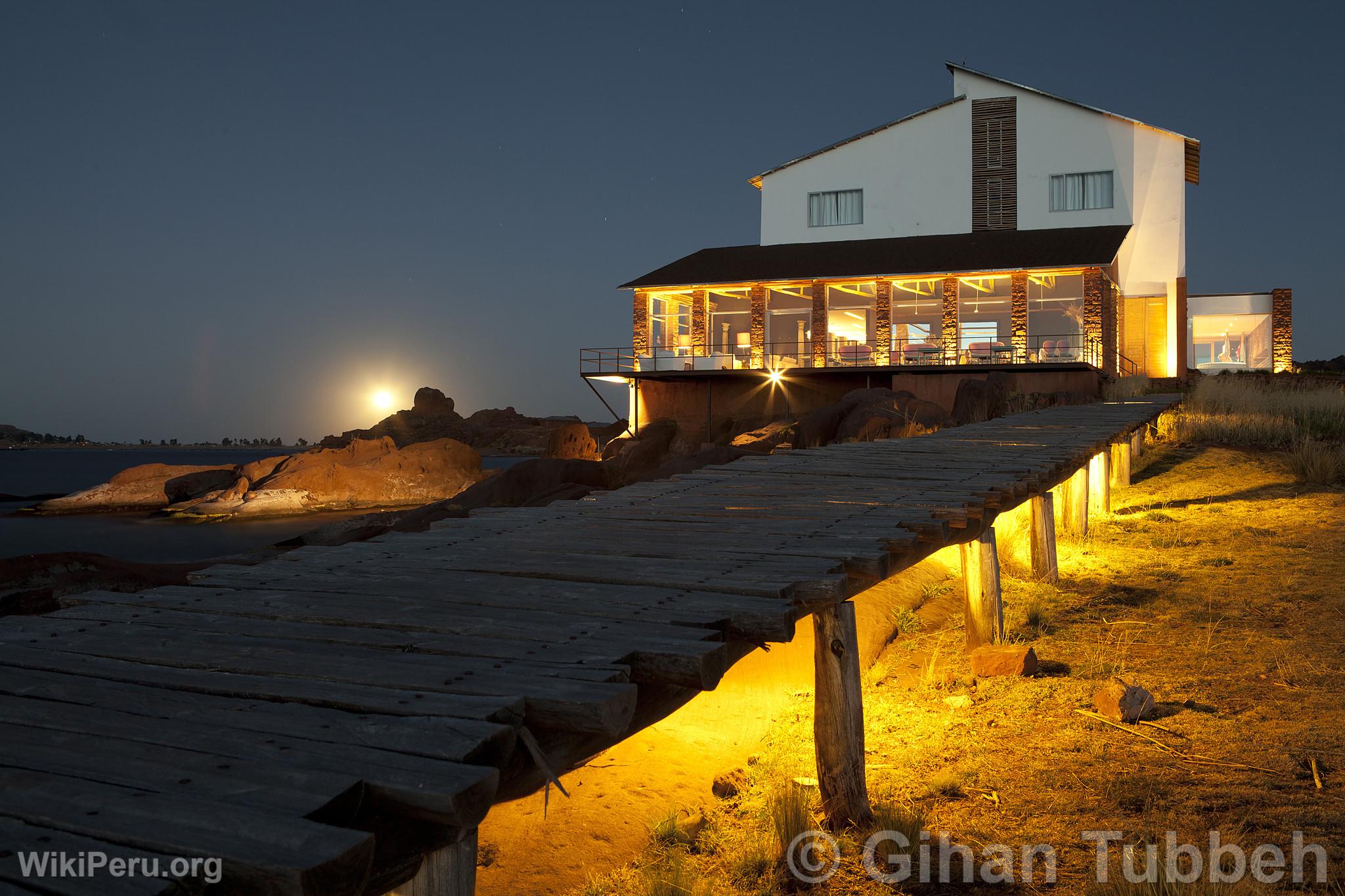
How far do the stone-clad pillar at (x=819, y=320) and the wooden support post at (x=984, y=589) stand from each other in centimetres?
2524

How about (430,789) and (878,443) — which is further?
(878,443)

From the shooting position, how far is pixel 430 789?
2266 millimetres

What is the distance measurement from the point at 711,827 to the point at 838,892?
42.7 inches

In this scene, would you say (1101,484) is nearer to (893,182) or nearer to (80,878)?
(80,878)

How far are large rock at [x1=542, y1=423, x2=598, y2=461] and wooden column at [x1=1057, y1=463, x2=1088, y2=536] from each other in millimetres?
20365

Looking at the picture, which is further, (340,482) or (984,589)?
(340,482)

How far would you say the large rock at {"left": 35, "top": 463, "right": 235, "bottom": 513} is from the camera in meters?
38.9

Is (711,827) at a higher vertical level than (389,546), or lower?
lower

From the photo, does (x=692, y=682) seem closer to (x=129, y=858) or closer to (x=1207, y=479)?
(x=129, y=858)

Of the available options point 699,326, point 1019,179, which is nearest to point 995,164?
point 1019,179

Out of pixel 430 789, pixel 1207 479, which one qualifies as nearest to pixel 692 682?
pixel 430 789

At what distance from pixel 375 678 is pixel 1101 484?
1235 centimetres

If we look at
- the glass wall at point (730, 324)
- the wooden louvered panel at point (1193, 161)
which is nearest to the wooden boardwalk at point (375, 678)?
the glass wall at point (730, 324)

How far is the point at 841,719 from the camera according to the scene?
5.02 m
